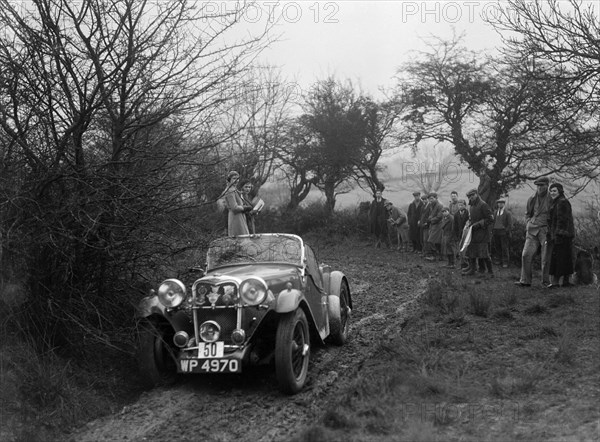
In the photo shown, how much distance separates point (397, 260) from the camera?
2056 centimetres

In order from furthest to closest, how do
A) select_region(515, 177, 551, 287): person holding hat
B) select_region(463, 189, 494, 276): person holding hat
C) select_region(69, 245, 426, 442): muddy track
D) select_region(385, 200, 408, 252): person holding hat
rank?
select_region(385, 200, 408, 252): person holding hat, select_region(463, 189, 494, 276): person holding hat, select_region(515, 177, 551, 287): person holding hat, select_region(69, 245, 426, 442): muddy track

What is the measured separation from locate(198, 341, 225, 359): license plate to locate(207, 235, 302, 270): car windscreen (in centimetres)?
186

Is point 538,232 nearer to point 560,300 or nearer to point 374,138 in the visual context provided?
point 560,300

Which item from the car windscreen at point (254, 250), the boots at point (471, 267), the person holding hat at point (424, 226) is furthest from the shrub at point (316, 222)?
the car windscreen at point (254, 250)

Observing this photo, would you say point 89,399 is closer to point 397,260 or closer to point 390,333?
point 390,333

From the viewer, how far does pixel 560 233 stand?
11.7 meters

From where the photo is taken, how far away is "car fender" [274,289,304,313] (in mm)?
7488

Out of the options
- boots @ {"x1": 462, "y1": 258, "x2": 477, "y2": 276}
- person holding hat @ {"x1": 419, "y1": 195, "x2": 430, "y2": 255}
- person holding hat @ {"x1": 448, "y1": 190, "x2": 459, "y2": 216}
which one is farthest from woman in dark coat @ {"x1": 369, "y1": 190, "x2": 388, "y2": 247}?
boots @ {"x1": 462, "y1": 258, "x2": 477, "y2": 276}

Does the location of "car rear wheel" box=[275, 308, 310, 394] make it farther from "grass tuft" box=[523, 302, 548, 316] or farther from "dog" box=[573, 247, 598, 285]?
"dog" box=[573, 247, 598, 285]

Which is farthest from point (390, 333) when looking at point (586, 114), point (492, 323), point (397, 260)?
point (397, 260)

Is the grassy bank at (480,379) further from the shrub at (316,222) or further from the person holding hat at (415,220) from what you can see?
the shrub at (316,222)

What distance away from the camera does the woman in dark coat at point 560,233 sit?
11711mm

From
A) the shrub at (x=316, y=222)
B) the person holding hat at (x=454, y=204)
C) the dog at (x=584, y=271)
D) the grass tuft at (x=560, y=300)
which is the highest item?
the person holding hat at (x=454, y=204)

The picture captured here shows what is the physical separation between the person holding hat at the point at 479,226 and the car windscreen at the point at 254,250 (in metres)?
7.02
